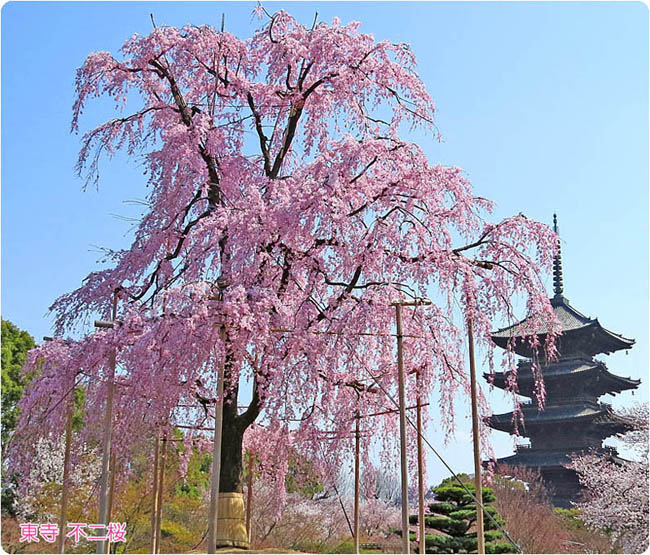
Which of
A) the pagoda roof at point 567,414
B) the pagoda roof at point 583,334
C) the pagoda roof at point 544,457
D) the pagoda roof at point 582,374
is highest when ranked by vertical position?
the pagoda roof at point 583,334

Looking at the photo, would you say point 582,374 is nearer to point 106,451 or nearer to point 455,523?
point 455,523

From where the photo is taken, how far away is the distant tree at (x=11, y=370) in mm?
23031

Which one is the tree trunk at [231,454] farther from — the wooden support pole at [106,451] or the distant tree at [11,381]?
the distant tree at [11,381]

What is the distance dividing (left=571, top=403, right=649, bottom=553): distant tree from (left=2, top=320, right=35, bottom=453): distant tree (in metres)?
15.7

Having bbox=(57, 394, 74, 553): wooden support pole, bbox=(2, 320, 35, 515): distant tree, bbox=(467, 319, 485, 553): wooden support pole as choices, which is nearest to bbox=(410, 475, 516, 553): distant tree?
bbox=(467, 319, 485, 553): wooden support pole

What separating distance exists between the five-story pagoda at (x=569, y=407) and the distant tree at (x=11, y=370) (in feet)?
49.5

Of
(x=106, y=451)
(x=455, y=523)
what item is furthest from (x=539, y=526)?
(x=106, y=451)

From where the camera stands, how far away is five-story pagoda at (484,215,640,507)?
27.9m

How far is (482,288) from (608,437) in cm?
2090

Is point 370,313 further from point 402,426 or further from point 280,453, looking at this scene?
point 280,453

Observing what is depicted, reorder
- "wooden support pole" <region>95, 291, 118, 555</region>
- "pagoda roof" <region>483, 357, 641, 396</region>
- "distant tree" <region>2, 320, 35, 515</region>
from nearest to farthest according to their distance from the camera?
"wooden support pole" <region>95, 291, 118, 555</region> < "distant tree" <region>2, 320, 35, 515</region> < "pagoda roof" <region>483, 357, 641, 396</region>

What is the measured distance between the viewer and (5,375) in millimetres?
23562

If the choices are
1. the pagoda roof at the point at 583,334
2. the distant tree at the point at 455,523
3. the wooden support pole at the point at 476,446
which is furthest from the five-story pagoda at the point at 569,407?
the wooden support pole at the point at 476,446

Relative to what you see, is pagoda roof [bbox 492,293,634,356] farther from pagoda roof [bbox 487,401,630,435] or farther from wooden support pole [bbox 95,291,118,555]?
wooden support pole [bbox 95,291,118,555]
